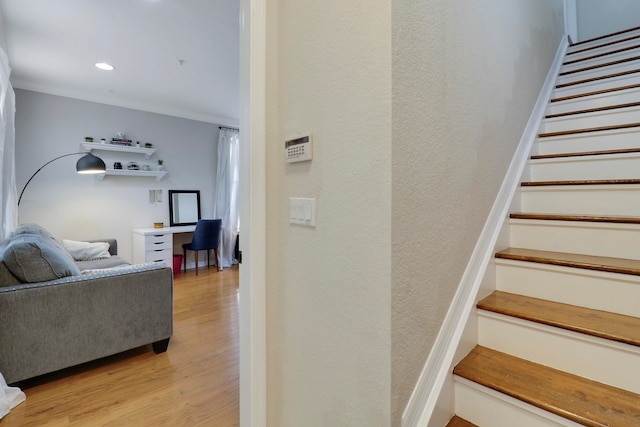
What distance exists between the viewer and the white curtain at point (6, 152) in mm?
2117

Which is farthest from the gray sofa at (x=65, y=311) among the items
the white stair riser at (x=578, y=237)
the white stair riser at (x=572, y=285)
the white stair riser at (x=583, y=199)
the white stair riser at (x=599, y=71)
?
the white stair riser at (x=599, y=71)

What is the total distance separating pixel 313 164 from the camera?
1084 millimetres

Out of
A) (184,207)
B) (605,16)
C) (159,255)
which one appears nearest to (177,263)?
(159,255)

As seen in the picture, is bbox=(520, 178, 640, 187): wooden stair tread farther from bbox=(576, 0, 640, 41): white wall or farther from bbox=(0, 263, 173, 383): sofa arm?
bbox=(576, 0, 640, 41): white wall

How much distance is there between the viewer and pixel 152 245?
14.4 ft

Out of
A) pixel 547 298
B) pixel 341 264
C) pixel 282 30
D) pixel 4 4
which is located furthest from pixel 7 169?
pixel 547 298

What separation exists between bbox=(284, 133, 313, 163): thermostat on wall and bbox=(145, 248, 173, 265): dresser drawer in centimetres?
406

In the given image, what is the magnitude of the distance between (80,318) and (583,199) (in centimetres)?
318

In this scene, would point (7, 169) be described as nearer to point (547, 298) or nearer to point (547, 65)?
point (547, 298)

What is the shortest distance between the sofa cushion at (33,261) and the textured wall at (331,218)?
1810 millimetres

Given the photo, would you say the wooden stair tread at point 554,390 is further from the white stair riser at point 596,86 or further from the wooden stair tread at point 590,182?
the white stair riser at point 596,86

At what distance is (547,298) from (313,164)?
120 cm

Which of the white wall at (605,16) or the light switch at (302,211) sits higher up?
the white wall at (605,16)

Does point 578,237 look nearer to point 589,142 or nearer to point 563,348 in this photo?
point 563,348
